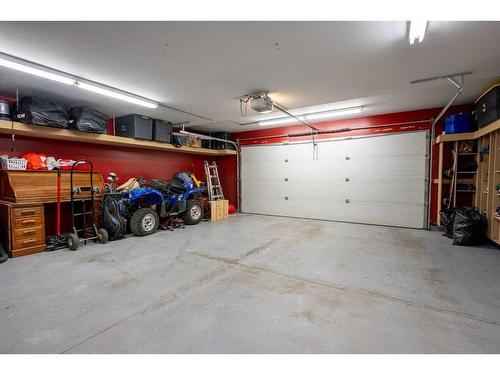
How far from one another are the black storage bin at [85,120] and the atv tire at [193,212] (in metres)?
2.58

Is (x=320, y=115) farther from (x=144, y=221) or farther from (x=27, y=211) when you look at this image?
(x=27, y=211)

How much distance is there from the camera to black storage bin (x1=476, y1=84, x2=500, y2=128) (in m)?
3.62

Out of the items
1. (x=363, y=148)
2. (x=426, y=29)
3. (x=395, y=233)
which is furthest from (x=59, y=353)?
(x=363, y=148)

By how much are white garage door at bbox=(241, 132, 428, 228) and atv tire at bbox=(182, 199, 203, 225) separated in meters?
2.12

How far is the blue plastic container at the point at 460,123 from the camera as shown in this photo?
4.57 meters

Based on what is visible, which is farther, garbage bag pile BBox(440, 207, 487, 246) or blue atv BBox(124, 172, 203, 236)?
blue atv BBox(124, 172, 203, 236)

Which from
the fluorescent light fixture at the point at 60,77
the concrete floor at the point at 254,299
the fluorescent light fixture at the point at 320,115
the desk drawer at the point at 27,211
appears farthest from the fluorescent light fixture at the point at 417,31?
the desk drawer at the point at 27,211

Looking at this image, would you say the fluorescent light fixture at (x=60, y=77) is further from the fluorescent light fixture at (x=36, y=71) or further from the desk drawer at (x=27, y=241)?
the desk drawer at (x=27, y=241)

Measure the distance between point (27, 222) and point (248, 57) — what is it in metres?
4.12

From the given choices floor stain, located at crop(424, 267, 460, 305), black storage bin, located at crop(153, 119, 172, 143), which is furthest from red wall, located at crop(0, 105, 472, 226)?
floor stain, located at crop(424, 267, 460, 305)

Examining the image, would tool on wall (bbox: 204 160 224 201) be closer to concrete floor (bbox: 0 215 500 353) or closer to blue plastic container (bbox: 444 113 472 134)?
concrete floor (bbox: 0 215 500 353)

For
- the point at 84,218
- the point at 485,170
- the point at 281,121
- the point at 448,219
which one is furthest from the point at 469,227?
the point at 84,218

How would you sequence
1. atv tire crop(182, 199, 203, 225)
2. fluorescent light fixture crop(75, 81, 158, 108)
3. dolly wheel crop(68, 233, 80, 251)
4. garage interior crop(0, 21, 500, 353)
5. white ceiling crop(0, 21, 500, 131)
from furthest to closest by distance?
1. atv tire crop(182, 199, 203, 225)
2. dolly wheel crop(68, 233, 80, 251)
3. fluorescent light fixture crop(75, 81, 158, 108)
4. white ceiling crop(0, 21, 500, 131)
5. garage interior crop(0, 21, 500, 353)
